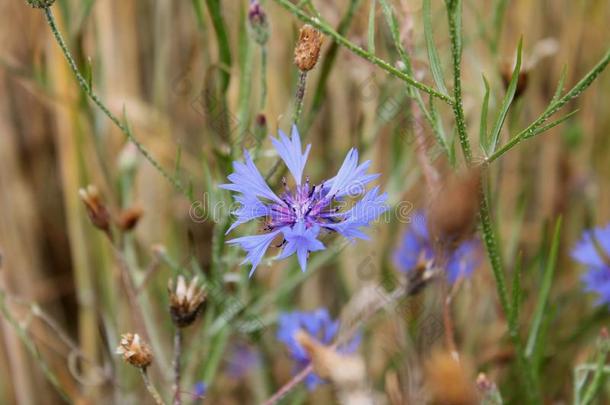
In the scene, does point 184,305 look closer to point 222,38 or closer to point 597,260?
point 222,38

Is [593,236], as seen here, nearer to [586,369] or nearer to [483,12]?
[586,369]

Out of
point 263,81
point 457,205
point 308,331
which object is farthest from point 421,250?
point 457,205

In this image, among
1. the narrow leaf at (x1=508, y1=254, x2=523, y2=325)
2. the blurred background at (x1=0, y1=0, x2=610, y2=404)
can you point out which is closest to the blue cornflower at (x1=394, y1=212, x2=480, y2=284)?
the blurred background at (x1=0, y1=0, x2=610, y2=404)

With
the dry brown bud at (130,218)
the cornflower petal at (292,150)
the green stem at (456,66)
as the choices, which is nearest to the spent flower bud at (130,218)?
the dry brown bud at (130,218)

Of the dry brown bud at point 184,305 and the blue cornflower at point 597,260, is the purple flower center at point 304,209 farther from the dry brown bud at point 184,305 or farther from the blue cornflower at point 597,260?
the blue cornflower at point 597,260

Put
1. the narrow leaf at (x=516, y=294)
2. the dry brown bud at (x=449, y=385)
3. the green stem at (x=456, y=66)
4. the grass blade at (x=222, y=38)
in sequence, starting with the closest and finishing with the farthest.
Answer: the dry brown bud at (x=449, y=385) → the green stem at (x=456, y=66) → the narrow leaf at (x=516, y=294) → the grass blade at (x=222, y=38)

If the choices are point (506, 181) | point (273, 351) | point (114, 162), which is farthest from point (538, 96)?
point (114, 162)

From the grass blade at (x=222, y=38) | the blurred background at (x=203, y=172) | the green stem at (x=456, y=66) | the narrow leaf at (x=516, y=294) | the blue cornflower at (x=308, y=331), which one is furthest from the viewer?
the blurred background at (x=203, y=172)
